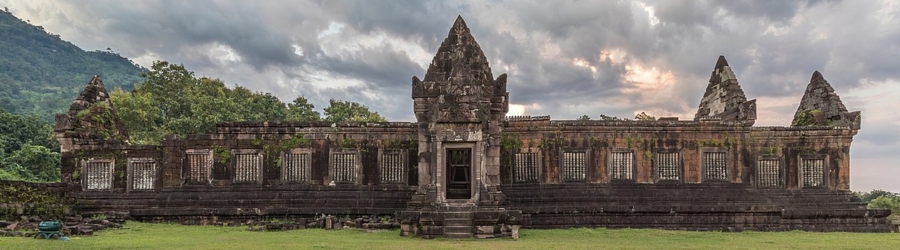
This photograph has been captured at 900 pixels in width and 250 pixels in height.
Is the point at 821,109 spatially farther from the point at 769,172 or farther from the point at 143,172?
the point at 143,172

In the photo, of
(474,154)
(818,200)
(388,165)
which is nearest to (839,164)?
(818,200)

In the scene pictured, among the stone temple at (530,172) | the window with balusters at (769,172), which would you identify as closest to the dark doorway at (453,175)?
the stone temple at (530,172)

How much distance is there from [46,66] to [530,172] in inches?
5420

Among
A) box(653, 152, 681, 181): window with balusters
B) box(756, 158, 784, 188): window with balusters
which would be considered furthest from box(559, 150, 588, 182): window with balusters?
box(756, 158, 784, 188): window with balusters

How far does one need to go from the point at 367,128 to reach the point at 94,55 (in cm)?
14845

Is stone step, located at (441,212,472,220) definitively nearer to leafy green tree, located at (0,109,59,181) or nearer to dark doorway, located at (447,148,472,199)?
dark doorway, located at (447,148,472,199)

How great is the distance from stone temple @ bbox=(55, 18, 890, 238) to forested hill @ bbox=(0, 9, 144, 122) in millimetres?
78333

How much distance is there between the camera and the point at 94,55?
5787 inches

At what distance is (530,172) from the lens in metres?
21.7

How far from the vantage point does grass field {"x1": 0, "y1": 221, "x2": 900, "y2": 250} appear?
13992mm

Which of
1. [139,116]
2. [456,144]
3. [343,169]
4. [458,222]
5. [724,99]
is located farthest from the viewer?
[139,116]

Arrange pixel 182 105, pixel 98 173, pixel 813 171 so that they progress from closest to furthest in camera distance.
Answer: pixel 98 173 < pixel 813 171 < pixel 182 105

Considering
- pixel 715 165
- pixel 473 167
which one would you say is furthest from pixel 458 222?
pixel 715 165

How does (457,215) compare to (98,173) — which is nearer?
(457,215)
